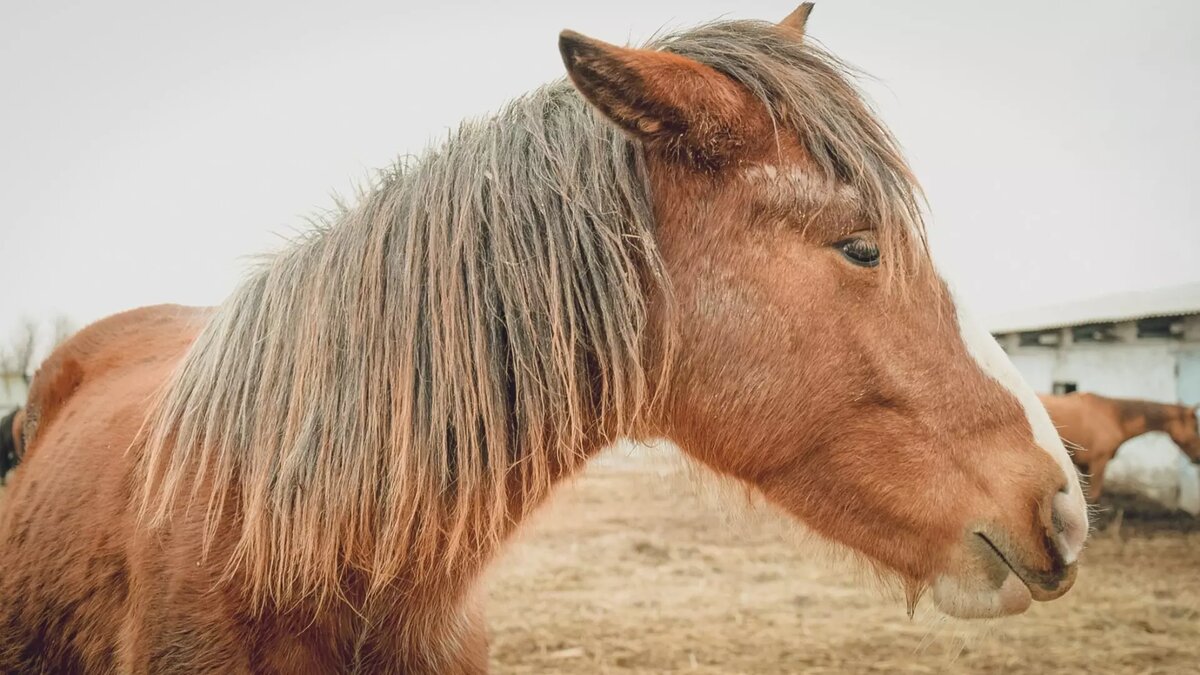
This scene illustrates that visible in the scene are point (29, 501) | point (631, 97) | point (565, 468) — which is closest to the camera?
point (631, 97)

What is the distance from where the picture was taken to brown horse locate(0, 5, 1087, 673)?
1.73 m

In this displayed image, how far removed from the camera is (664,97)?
5.28ft

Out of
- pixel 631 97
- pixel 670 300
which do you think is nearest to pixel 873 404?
pixel 670 300

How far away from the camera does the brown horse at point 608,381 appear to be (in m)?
1.73

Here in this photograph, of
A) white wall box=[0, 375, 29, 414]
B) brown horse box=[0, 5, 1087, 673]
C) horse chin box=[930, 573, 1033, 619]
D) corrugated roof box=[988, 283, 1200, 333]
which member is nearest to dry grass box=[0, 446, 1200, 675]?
brown horse box=[0, 5, 1087, 673]

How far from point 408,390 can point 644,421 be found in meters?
0.59

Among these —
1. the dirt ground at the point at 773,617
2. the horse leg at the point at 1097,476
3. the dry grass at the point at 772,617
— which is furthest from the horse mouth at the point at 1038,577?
the horse leg at the point at 1097,476

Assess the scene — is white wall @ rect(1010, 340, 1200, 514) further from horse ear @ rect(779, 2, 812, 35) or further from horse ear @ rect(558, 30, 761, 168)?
horse ear @ rect(558, 30, 761, 168)

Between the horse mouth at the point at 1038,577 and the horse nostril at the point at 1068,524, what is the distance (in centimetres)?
4

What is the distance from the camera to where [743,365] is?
179 cm

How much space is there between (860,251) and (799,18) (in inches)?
39.7

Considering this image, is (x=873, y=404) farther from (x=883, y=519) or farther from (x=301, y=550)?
(x=301, y=550)

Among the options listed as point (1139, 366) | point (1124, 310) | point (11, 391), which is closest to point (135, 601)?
point (11, 391)

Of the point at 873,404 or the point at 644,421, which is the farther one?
the point at 644,421
